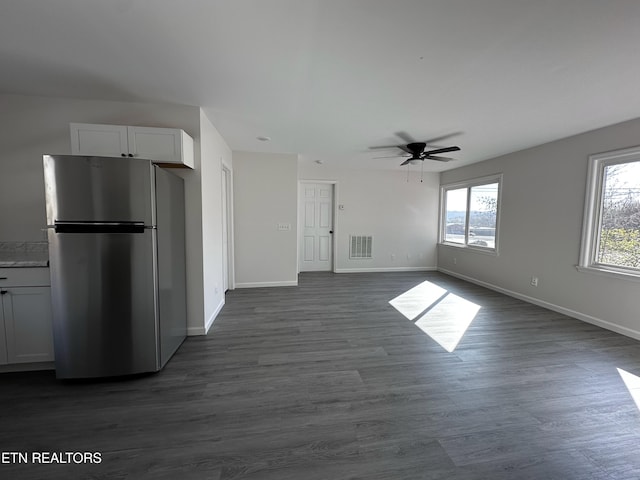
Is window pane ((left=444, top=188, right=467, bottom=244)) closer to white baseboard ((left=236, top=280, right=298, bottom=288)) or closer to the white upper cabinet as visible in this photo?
white baseboard ((left=236, top=280, right=298, bottom=288))

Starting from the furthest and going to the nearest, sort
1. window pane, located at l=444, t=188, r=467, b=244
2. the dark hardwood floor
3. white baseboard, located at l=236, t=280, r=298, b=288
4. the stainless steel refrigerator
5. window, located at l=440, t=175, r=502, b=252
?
window pane, located at l=444, t=188, r=467, b=244 → window, located at l=440, t=175, r=502, b=252 → white baseboard, located at l=236, t=280, r=298, b=288 → the stainless steel refrigerator → the dark hardwood floor

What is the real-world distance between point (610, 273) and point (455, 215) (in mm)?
3191

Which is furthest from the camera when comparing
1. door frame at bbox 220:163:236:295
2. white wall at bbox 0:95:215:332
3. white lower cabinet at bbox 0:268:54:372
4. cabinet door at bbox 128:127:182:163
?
door frame at bbox 220:163:236:295

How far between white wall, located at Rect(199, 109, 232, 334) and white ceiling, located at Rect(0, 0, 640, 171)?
39 centimetres

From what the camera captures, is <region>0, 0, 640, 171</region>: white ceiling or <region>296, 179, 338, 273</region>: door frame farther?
<region>296, 179, 338, 273</region>: door frame

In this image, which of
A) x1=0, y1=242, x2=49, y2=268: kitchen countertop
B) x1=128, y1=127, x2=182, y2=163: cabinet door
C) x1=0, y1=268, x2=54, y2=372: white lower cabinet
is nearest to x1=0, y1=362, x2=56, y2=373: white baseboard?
x1=0, y1=268, x2=54, y2=372: white lower cabinet

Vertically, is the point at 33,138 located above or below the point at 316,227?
above

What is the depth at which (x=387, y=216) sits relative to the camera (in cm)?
653

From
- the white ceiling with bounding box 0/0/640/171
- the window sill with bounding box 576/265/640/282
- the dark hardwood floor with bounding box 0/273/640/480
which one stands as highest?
the white ceiling with bounding box 0/0/640/171

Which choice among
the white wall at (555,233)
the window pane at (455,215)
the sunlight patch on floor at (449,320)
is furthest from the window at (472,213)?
the sunlight patch on floor at (449,320)

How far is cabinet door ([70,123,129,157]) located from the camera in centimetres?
234

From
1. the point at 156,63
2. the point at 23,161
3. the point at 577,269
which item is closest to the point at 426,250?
the point at 577,269

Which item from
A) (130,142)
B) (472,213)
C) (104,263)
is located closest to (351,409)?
(104,263)

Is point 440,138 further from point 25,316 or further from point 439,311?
point 25,316
